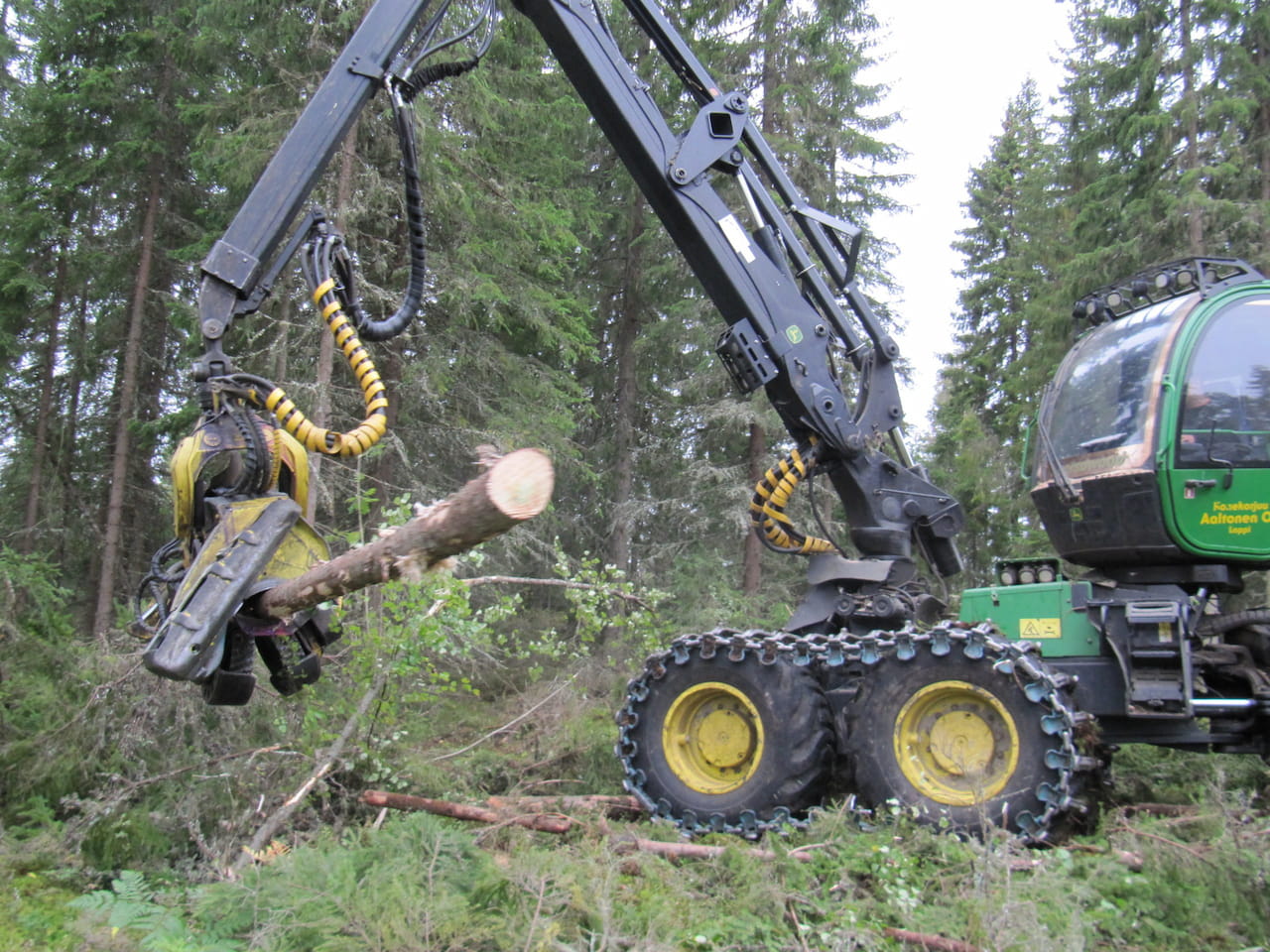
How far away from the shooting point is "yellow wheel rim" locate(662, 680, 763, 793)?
204 inches

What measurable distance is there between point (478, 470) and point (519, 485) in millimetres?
4531

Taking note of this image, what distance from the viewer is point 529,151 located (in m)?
13.2

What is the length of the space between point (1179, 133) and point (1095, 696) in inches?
415

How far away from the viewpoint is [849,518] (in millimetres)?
5922

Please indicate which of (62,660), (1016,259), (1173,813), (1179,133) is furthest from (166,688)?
(1016,259)

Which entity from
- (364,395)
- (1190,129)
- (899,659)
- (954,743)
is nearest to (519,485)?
(364,395)

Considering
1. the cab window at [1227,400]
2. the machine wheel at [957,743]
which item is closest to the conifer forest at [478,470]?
the machine wheel at [957,743]

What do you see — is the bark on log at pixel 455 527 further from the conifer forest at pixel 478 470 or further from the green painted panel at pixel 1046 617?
the green painted panel at pixel 1046 617

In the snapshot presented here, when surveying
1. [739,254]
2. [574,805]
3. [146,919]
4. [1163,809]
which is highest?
[739,254]

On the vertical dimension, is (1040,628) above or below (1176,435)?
below

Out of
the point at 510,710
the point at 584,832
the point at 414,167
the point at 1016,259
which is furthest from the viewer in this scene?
the point at 1016,259

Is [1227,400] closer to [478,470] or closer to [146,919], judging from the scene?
[478,470]

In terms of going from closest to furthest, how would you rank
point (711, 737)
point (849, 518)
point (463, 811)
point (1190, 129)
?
point (463, 811) < point (711, 737) < point (849, 518) < point (1190, 129)

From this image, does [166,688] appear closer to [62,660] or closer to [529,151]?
[62,660]
